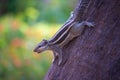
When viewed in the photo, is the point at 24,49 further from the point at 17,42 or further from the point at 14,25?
the point at 14,25

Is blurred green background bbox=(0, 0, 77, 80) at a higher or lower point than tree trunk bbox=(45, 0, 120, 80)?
higher

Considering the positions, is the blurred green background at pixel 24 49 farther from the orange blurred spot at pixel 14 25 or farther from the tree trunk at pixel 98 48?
the tree trunk at pixel 98 48

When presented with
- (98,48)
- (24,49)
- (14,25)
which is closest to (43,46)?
(98,48)

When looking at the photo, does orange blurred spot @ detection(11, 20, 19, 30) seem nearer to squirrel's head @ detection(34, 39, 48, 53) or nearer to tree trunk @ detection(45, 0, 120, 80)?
squirrel's head @ detection(34, 39, 48, 53)

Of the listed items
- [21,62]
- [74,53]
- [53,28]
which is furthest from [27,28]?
[74,53]

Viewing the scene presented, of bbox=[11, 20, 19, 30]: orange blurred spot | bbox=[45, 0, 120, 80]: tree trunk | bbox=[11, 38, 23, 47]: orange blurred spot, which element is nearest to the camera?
bbox=[45, 0, 120, 80]: tree trunk

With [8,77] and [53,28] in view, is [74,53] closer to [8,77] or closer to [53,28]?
[8,77]

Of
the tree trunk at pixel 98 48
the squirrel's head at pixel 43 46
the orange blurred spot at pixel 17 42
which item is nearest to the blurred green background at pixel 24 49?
the orange blurred spot at pixel 17 42

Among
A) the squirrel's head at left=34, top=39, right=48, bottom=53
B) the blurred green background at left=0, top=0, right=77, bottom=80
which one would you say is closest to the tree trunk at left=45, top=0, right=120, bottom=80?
the squirrel's head at left=34, top=39, right=48, bottom=53
